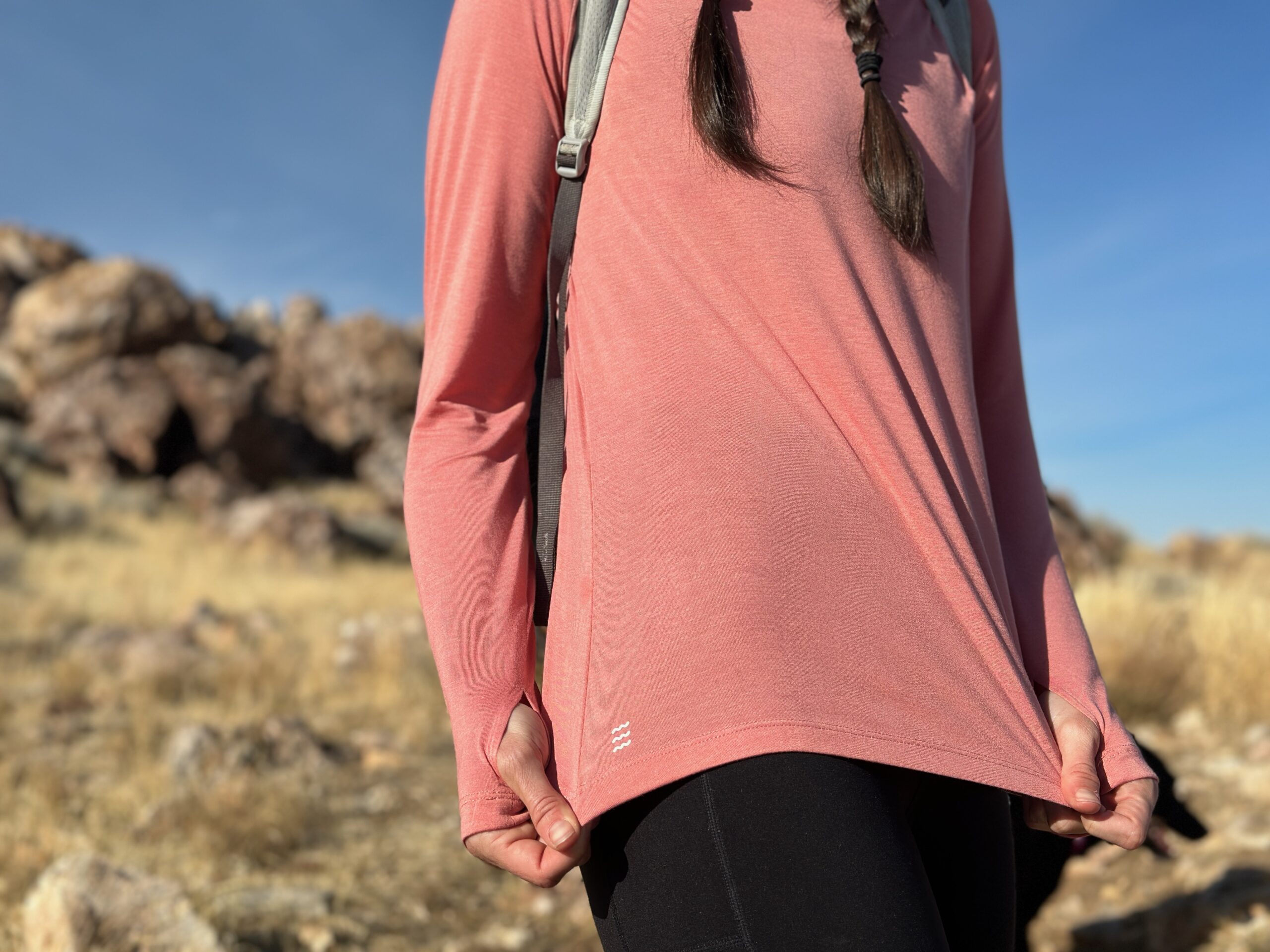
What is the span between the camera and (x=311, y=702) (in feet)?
20.8

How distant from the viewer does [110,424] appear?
17.5m

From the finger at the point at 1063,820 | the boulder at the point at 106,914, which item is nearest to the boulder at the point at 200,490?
the boulder at the point at 106,914

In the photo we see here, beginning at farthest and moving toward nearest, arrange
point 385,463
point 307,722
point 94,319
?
point 385,463
point 94,319
point 307,722

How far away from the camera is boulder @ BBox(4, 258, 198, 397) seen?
18.8 m

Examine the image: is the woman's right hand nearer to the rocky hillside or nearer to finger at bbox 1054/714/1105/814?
finger at bbox 1054/714/1105/814

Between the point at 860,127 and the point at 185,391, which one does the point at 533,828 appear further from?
the point at 185,391

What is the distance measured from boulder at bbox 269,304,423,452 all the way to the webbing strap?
21501mm

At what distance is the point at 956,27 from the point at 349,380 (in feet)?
73.6

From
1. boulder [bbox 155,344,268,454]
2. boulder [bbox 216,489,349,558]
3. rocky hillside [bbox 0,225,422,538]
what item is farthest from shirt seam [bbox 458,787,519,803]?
boulder [bbox 155,344,268,454]

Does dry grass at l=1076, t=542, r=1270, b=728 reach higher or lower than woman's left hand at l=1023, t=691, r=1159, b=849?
lower

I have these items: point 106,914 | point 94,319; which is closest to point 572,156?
point 106,914

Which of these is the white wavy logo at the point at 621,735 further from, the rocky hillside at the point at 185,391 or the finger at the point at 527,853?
the rocky hillside at the point at 185,391

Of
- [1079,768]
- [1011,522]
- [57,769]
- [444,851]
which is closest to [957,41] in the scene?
[1011,522]

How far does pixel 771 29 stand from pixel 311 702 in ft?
20.0
